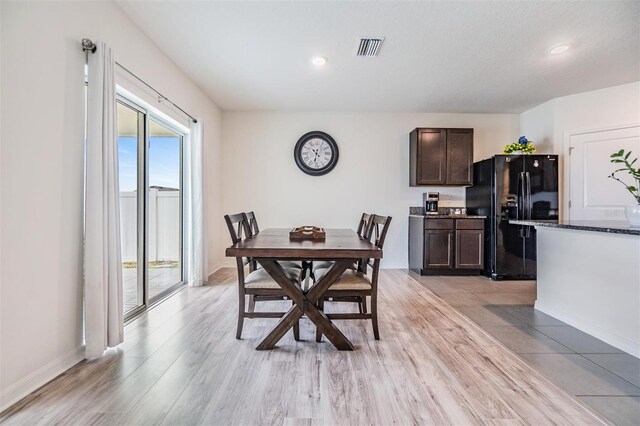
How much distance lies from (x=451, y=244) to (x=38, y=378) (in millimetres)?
4402

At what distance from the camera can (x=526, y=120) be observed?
4.70m

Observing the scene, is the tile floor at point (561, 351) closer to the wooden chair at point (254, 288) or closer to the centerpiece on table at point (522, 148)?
the wooden chair at point (254, 288)

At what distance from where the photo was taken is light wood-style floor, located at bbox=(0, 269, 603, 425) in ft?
4.60

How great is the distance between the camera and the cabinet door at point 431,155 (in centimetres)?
446

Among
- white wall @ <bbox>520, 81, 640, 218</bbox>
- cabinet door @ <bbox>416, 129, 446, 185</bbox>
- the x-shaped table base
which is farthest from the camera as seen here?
cabinet door @ <bbox>416, 129, 446, 185</bbox>

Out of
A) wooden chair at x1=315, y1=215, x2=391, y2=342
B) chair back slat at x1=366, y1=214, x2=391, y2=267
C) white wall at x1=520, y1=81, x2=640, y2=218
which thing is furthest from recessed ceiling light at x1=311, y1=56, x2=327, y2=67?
white wall at x1=520, y1=81, x2=640, y2=218

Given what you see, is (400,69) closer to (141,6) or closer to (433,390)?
(141,6)

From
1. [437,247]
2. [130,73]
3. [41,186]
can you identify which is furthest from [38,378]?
[437,247]

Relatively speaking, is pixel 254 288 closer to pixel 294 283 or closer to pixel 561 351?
pixel 294 283

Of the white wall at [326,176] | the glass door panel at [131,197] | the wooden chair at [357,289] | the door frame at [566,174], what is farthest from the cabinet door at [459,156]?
the glass door panel at [131,197]

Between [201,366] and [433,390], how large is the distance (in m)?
1.39

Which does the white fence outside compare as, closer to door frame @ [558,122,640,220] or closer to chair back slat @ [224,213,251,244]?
chair back slat @ [224,213,251,244]

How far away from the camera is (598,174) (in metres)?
3.97

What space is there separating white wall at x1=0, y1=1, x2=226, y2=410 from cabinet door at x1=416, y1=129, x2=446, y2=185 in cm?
391
